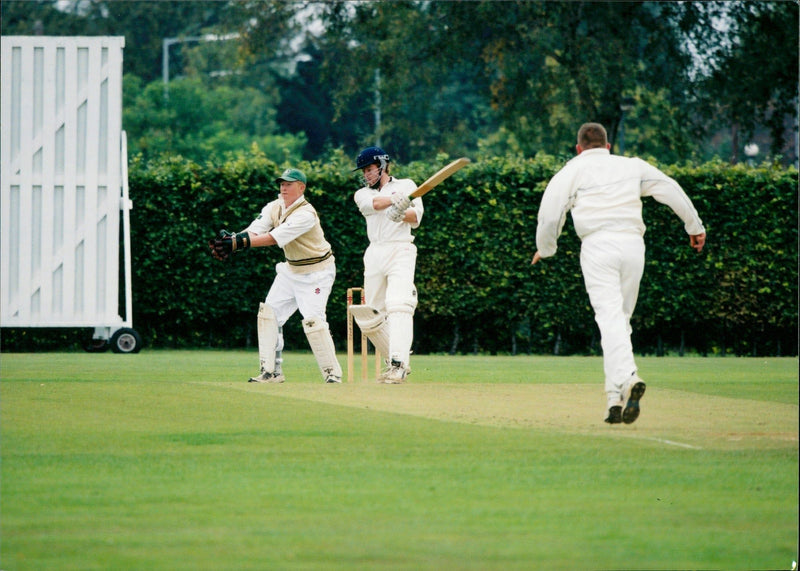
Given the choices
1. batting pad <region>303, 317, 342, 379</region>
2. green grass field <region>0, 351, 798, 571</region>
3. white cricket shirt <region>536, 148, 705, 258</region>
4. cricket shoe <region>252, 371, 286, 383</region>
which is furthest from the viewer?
cricket shoe <region>252, 371, 286, 383</region>

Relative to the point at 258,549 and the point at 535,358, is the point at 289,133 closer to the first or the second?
the point at 535,358

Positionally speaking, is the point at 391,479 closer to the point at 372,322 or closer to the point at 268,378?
the point at 372,322

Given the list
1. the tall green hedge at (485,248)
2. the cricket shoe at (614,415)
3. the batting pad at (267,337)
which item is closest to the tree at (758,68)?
the tall green hedge at (485,248)

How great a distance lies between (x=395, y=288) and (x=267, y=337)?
1266 millimetres

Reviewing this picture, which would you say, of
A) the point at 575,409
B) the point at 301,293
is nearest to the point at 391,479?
the point at 575,409

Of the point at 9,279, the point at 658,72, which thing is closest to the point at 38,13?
the point at 658,72

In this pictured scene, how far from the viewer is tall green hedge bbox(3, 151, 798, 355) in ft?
64.0

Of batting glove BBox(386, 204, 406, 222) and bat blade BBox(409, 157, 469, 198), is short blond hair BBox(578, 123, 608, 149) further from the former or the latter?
batting glove BBox(386, 204, 406, 222)

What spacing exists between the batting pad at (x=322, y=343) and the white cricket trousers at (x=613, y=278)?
344cm

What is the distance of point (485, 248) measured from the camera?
64.2 ft

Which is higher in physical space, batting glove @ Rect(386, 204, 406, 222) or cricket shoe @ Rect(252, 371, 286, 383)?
batting glove @ Rect(386, 204, 406, 222)

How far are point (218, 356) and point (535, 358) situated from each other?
4370 mm

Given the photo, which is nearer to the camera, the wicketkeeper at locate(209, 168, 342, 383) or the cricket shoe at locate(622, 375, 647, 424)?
the cricket shoe at locate(622, 375, 647, 424)

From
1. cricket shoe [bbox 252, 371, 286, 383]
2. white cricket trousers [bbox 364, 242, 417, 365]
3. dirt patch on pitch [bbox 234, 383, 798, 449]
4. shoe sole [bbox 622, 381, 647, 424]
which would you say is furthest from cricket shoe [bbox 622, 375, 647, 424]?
cricket shoe [bbox 252, 371, 286, 383]
